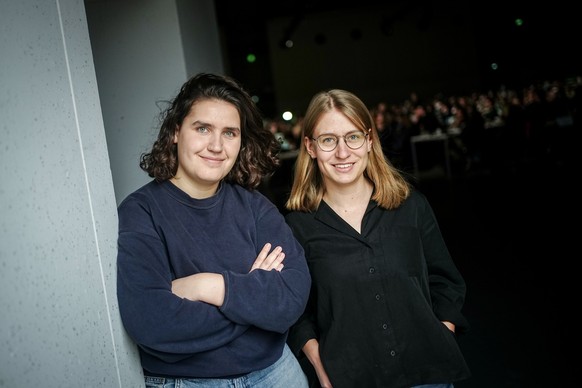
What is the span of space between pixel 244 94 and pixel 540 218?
19.2 ft

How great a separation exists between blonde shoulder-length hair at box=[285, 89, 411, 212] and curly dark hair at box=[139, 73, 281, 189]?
22 cm

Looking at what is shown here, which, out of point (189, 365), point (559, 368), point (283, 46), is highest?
point (283, 46)

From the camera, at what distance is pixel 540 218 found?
6.61m

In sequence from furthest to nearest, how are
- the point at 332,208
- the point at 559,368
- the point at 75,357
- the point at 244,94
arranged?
the point at 559,368
the point at 332,208
the point at 244,94
the point at 75,357

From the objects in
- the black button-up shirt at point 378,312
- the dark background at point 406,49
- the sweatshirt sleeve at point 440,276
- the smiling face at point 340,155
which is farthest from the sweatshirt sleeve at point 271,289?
the dark background at point 406,49

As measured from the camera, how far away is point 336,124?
192 cm

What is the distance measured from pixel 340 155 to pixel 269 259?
470 millimetres

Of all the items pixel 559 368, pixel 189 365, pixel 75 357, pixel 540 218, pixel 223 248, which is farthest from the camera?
pixel 540 218

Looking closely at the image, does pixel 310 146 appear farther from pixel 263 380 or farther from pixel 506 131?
pixel 506 131

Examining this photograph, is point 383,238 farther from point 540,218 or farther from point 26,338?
point 540,218

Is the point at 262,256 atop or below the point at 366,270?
atop

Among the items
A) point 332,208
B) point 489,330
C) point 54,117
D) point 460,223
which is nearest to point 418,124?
point 460,223

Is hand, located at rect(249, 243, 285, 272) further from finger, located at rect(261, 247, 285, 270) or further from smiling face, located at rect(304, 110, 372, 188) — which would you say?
smiling face, located at rect(304, 110, 372, 188)

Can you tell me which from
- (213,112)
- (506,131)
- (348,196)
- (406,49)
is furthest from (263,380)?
(406,49)
